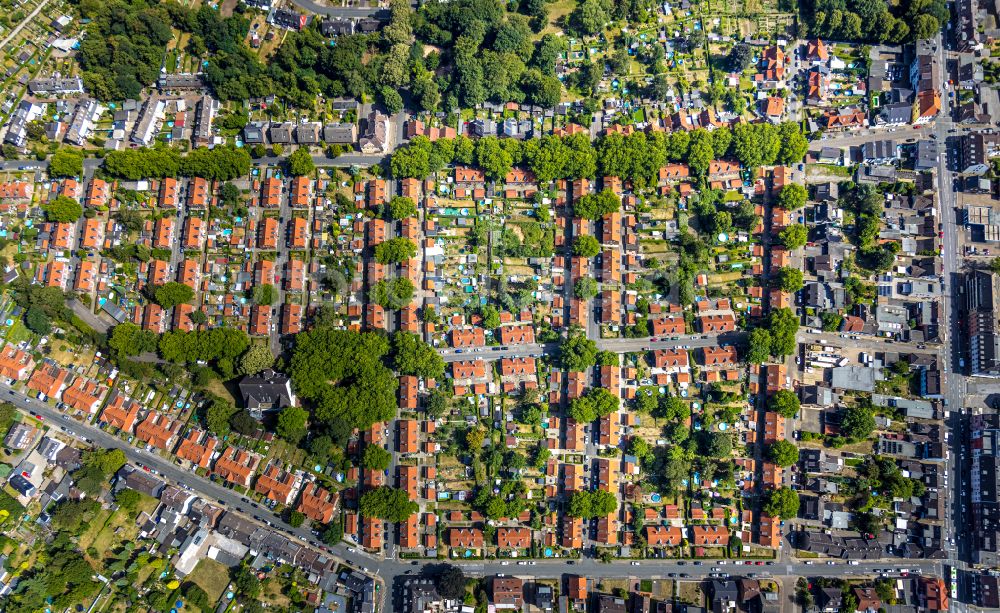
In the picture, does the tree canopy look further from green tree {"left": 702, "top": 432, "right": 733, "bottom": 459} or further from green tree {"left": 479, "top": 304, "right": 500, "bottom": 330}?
green tree {"left": 702, "top": 432, "right": 733, "bottom": 459}

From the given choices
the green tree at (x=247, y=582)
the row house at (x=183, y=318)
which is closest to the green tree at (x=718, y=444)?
the green tree at (x=247, y=582)

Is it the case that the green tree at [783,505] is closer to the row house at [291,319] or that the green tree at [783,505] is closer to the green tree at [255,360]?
the row house at [291,319]

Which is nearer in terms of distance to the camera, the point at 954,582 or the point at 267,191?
the point at 954,582

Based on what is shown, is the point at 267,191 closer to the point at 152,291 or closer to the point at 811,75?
the point at 152,291

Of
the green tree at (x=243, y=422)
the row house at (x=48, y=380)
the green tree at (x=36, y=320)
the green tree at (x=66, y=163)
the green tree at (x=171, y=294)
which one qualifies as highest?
the green tree at (x=66, y=163)

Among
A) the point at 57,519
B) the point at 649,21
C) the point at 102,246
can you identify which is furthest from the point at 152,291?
the point at 649,21

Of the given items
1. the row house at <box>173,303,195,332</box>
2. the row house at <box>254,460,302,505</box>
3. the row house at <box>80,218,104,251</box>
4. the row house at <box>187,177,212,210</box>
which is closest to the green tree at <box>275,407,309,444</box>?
the row house at <box>254,460,302,505</box>
